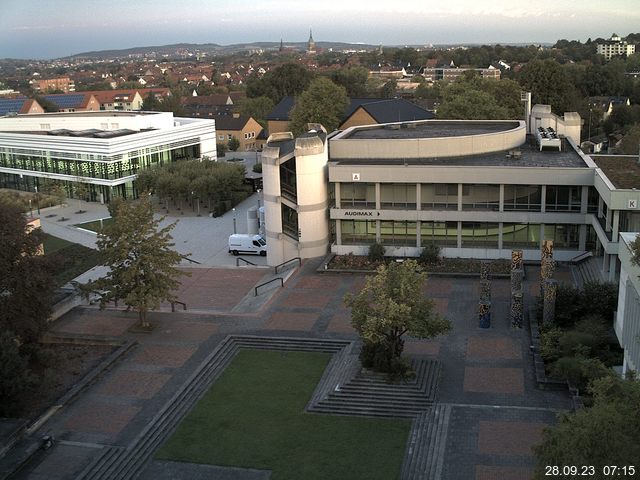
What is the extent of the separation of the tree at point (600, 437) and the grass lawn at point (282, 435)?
7.53 metres

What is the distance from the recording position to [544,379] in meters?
23.2

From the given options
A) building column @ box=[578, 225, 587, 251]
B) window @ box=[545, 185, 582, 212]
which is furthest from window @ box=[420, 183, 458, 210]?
building column @ box=[578, 225, 587, 251]

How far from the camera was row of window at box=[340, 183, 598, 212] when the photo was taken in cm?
3569

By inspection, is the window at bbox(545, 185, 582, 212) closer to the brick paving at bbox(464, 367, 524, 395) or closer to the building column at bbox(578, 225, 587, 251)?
the building column at bbox(578, 225, 587, 251)

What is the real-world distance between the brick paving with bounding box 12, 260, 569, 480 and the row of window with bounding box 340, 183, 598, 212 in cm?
426

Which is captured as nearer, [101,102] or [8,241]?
[8,241]

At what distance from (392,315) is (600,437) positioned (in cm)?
1144

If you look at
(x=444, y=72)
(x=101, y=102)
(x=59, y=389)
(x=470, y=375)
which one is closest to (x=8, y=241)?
(x=59, y=389)

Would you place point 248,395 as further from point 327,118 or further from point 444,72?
point 444,72

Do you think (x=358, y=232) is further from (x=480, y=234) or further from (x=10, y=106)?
(x=10, y=106)

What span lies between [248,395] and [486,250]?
1761 centimetres

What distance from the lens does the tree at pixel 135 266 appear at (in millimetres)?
28625

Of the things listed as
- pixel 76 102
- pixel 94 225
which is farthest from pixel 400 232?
pixel 76 102

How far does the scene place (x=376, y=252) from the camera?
37.0 metres
